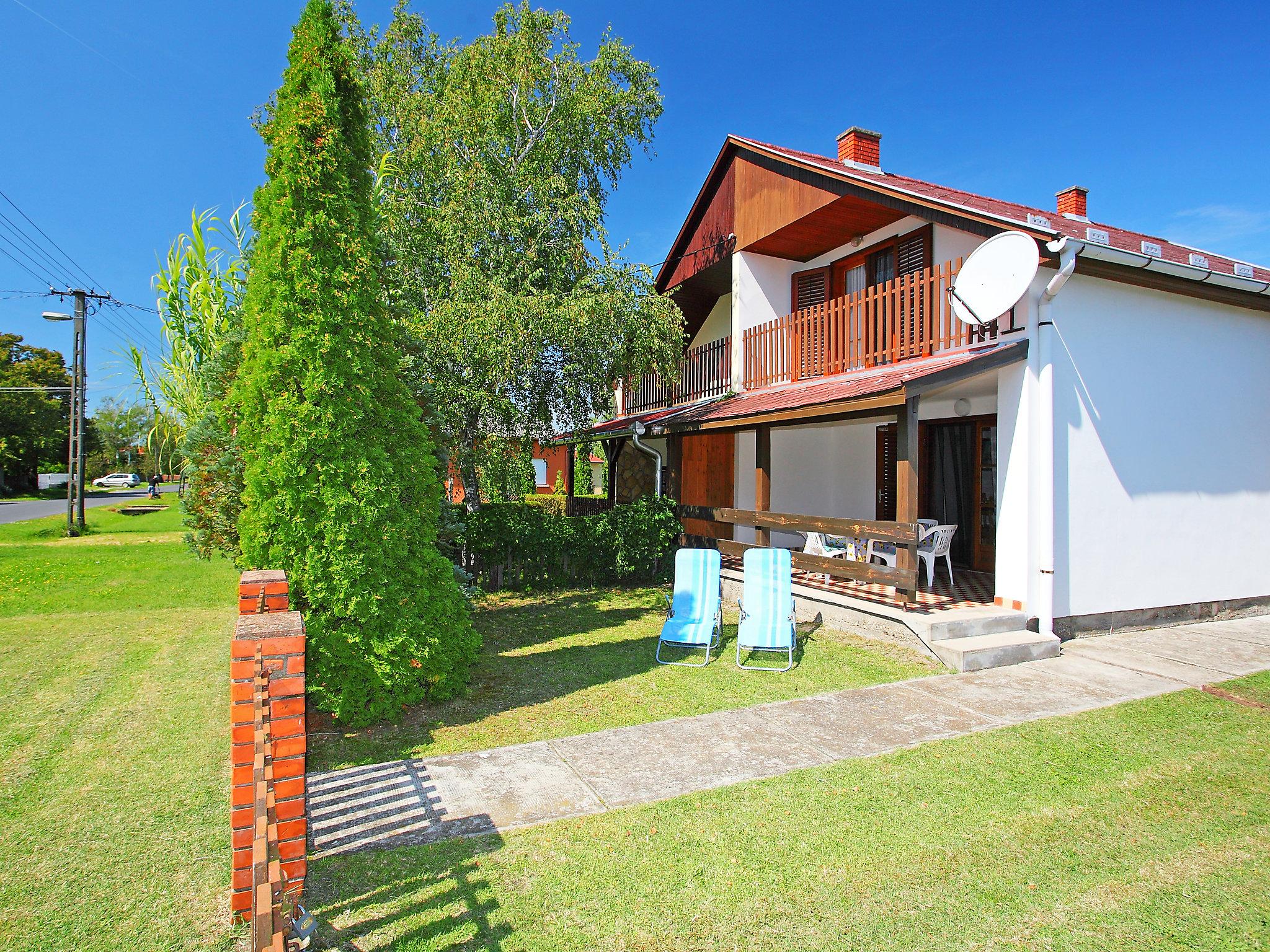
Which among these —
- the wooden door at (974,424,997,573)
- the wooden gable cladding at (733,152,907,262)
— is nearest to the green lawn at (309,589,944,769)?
the wooden door at (974,424,997,573)

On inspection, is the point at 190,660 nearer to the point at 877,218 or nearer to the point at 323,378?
the point at 323,378

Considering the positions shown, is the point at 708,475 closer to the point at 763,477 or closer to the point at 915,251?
the point at 763,477

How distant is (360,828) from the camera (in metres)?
3.55

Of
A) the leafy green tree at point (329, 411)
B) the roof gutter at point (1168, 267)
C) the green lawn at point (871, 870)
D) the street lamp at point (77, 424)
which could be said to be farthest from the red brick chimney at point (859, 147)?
the street lamp at point (77, 424)

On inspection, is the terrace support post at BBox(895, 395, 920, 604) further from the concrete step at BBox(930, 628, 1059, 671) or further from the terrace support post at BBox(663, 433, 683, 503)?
the terrace support post at BBox(663, 433, 683, 503)

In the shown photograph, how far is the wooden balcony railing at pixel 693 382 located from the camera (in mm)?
12680

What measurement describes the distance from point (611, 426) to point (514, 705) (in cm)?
1006

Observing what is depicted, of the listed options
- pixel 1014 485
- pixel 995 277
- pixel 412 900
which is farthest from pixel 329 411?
pixel 1014 485

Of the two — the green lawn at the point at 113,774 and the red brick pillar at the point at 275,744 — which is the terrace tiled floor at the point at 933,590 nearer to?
the red brick pillar at the point at 275,744

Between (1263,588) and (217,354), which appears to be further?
(1263,588)

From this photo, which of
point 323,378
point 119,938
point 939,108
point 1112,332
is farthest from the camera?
point 939,108

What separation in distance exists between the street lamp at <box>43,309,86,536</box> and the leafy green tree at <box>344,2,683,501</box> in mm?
14926

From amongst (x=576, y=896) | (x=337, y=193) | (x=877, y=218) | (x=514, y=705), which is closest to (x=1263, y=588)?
(x=877, y=218)

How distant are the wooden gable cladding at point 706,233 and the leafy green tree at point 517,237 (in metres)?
2.37
